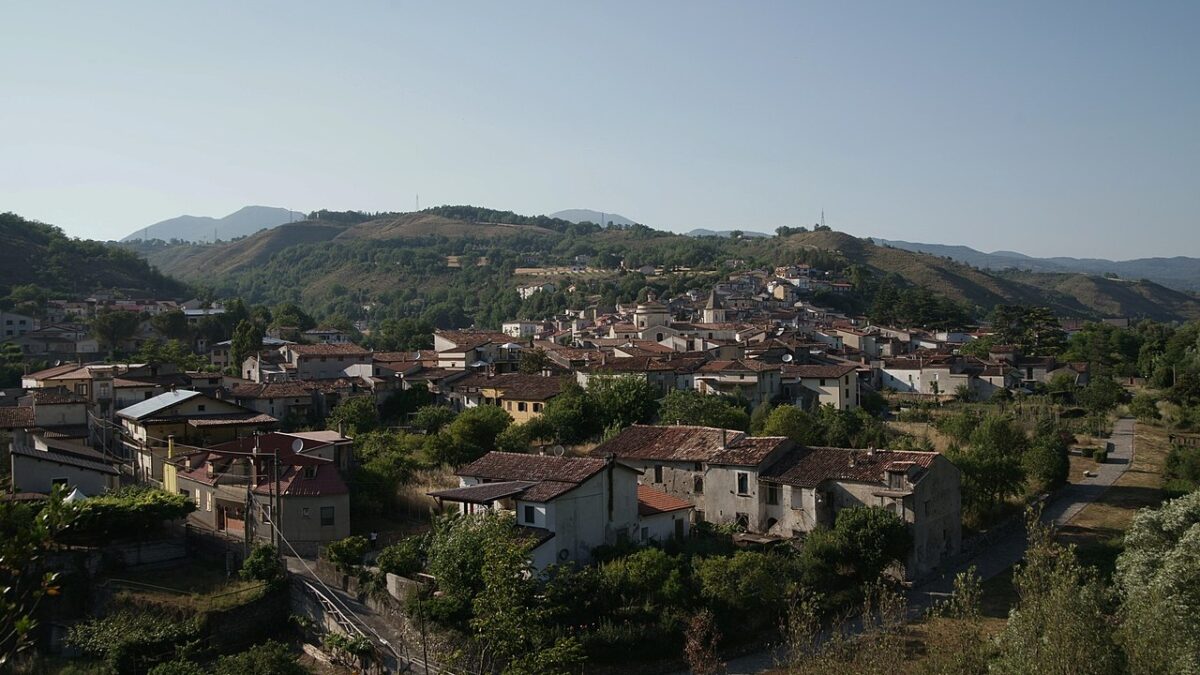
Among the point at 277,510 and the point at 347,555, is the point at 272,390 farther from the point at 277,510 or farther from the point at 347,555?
the point at 347,555

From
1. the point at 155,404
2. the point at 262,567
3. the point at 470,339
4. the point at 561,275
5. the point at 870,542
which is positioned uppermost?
the point at 561,275

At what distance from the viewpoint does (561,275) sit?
5074 inches

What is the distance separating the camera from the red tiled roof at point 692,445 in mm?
27219

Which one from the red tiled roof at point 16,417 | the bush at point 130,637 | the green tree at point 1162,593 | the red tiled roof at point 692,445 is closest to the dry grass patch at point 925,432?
the red tiled roof at point 692,445

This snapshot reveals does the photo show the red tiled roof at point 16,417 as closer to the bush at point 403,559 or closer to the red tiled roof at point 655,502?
the bush at point 403,559

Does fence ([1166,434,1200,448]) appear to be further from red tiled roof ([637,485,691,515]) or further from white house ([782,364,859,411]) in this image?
red tiled roof ([637,485,691,515])

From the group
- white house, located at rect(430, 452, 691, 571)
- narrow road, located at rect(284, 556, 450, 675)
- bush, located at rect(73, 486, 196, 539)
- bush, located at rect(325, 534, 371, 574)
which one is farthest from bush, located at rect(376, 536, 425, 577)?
bush, located at rect(73, 486, 196, 539)

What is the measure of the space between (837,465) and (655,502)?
16.7ft

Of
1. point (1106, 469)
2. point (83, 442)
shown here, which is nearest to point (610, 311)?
point (1106, 469)

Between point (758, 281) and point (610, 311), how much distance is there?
2103 centimetres

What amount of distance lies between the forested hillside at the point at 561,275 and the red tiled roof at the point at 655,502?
197 feet

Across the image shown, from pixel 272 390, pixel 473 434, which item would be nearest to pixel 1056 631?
pixel 473 434

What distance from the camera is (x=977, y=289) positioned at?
139250 mm

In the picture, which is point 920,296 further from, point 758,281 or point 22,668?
point 22,668
